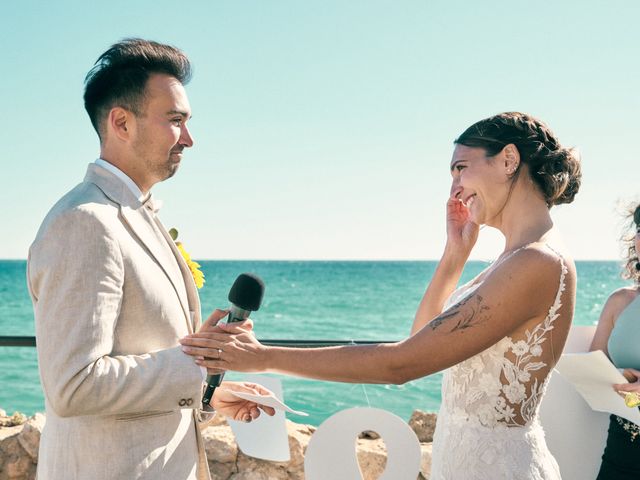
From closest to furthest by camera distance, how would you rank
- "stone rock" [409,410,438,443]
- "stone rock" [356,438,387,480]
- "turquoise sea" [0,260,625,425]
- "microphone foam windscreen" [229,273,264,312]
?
"microphone foam windscreen" [229,273,264,312] → "stone rock" [356,438,387,480] → "stone rock" [409,410,438,443] → "turquoise sea" [0,260,625,425]

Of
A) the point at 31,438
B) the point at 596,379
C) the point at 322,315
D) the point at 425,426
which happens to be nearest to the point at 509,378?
the point at 596,379

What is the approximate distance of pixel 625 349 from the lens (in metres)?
3.47

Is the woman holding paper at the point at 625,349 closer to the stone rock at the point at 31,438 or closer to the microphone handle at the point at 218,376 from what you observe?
the microphone handle at the point at 218,376

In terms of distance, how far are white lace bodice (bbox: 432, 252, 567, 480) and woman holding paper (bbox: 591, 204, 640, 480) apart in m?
0.91

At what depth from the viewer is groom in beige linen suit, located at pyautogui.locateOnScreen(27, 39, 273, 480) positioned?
5.87 ft

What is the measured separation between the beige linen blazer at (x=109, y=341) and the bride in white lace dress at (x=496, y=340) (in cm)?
14

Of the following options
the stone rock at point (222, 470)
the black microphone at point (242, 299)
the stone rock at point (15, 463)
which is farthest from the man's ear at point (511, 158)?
the stone rock at point (15, 463)

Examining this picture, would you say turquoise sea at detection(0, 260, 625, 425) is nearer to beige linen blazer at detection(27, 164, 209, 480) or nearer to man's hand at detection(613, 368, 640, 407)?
man's hand at detection(613, 368, 640, 407)

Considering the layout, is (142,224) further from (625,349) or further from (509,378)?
(625,349)

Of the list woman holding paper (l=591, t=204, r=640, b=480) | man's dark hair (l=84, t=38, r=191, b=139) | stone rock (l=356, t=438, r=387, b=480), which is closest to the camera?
man's dark hair (l=84, t=38, r=191, b=139)

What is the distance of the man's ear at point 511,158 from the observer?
2.35 metres

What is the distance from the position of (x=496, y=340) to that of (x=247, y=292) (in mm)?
792

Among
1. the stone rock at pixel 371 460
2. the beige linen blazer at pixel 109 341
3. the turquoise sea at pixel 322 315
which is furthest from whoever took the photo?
the turquoise sea at pixel 322 315

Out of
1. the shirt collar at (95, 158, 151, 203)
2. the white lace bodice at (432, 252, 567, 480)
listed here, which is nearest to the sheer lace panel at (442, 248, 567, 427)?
the white lace bodice at (432, 252, 567, 480)
